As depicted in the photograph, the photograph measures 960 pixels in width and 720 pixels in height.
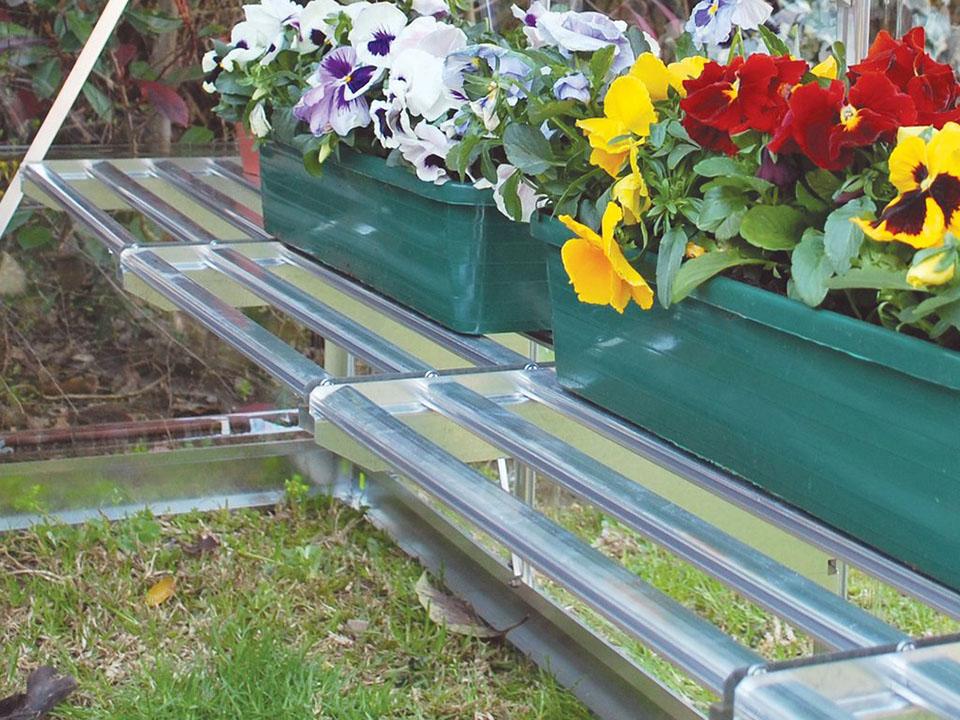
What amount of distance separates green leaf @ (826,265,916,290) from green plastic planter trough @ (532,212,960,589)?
0.07 ft

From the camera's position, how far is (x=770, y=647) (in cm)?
171

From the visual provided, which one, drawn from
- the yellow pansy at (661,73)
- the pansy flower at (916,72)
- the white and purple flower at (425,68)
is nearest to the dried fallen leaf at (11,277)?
the white and purple flower at (425,68)

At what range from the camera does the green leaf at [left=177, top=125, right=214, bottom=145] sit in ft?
6.34

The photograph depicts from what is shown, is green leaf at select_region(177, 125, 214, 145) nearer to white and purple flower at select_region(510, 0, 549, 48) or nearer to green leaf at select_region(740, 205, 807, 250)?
white and purple flower at select_region(510, 0, 549, 48)

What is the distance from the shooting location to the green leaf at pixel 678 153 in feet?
2.55

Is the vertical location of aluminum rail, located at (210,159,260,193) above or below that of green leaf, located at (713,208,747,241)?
below

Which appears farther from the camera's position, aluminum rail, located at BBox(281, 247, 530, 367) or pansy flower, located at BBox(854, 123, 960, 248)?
aluminum rail, located at BBox(281, 247, 530, 367)

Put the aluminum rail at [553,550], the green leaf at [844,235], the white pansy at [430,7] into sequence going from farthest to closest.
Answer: the white pansy at [430,7]
the green leaf at [844,235]
the aluminum rail at [553,550]

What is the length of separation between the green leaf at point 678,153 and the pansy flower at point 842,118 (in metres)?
0.09

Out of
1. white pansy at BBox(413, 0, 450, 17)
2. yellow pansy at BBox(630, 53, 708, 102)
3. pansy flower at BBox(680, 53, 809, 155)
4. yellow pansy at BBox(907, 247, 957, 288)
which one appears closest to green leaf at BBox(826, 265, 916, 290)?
yellow pansy at BBox(907, 247, 957, 288)

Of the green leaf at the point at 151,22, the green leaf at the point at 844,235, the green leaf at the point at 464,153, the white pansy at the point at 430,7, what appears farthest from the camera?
the green leaf at the point at 151,22

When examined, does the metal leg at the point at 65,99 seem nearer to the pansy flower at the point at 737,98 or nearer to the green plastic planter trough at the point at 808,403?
the green plastic planter trough at the point at 808,403

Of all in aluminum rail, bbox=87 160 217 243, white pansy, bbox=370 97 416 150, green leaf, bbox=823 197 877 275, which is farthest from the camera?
aluminum rail, bbox=87 160 217 243

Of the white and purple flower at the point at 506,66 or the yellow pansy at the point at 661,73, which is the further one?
the white and purple flower at the point at 506,66
